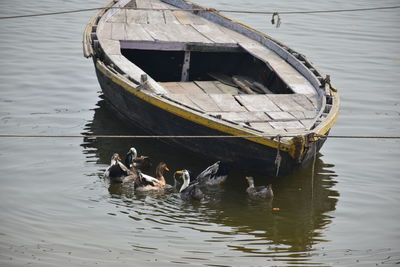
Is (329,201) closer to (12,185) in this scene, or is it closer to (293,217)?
(293,217)

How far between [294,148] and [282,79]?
3127mm

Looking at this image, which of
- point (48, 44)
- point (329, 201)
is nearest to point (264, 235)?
point (329, 201)

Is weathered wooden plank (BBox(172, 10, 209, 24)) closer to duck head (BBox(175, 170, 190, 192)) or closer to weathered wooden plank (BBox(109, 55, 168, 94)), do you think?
weathered wooden plank (BBox(109, 55, 168, 94))

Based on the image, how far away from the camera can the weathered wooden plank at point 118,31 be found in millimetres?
14155

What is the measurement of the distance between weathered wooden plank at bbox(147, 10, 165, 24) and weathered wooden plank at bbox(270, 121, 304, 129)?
233 inches

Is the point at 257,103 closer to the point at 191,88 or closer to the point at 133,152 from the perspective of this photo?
the point at 191,88

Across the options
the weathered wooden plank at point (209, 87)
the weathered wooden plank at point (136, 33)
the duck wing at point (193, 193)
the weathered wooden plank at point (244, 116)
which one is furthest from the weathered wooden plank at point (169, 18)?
the duck wing at point (193, 193)

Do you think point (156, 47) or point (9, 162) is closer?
point (9, 162)

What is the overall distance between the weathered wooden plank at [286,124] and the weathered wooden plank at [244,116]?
0.69 feet

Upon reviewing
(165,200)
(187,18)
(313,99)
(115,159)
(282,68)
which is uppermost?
(187,18)

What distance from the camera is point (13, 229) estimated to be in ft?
Result: 29.3

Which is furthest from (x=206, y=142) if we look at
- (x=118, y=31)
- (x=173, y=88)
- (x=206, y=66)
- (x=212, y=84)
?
(x=118, y=31)

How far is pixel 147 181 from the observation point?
1034 cm

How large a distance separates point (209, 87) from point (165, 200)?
3710 mm
